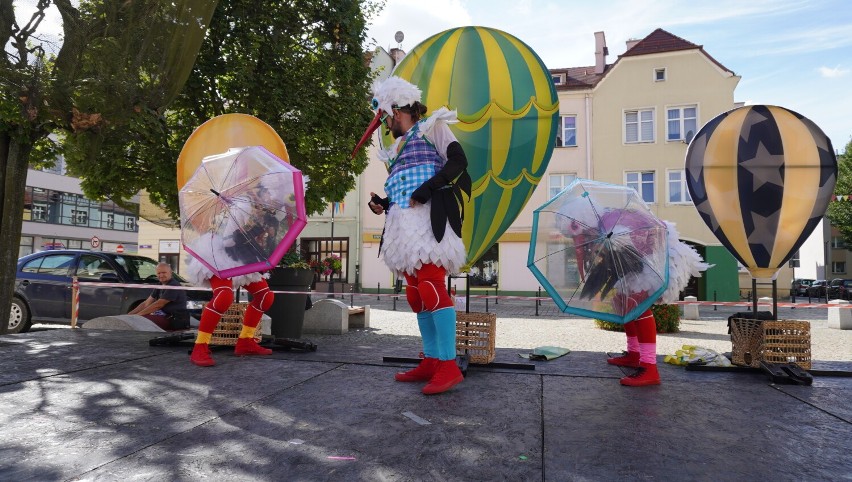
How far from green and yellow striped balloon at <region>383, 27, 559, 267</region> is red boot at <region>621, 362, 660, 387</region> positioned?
5.13 feet

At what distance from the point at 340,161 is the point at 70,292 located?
17.4 ft

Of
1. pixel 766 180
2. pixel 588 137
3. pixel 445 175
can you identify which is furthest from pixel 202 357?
pixel 588 137

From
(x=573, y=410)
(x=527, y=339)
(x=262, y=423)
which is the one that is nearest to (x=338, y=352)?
(x=262, y=423)

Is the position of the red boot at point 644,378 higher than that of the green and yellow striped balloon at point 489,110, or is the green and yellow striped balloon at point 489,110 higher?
the green and yellow striped balloon at point 489,110

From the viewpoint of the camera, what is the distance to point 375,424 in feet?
8.70

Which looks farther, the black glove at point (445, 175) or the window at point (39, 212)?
the window at point (39, 212)

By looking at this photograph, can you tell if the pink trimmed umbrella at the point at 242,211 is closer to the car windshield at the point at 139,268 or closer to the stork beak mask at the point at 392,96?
the stork beak mask at the point at 392,96

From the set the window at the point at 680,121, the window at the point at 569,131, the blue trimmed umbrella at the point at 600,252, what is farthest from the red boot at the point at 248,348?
the window at the point at 680,121

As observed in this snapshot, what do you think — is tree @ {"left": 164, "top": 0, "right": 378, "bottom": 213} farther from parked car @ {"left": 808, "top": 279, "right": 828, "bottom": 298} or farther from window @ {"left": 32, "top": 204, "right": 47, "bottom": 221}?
window @ {"left": 32, "top": 204, "right": 47, "bottom": 221}

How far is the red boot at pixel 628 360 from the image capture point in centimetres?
441

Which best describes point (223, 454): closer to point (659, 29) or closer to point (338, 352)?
point (338, 352)

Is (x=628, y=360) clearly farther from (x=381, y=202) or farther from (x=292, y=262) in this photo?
(x=292, y=262)

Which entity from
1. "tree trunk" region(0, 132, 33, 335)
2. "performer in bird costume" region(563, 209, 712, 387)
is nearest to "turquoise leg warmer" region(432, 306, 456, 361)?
"performer in bird costume" region(563, 209, 712, 387)

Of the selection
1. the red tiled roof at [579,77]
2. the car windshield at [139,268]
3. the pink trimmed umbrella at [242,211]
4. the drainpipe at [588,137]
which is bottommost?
the car windshield at [139,268]
